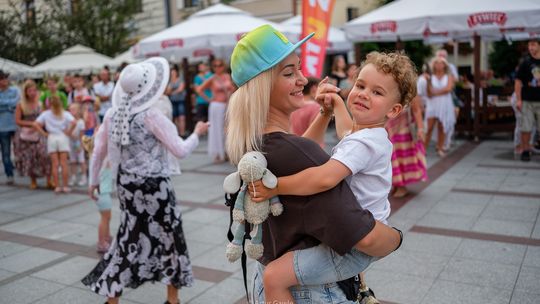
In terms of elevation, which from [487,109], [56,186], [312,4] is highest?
[312,4]

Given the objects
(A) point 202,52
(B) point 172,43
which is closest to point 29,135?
(B) point 172,43

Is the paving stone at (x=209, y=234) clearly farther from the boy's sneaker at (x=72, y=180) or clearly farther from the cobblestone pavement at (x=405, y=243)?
the boy's sneaker at (x=72, y=180)

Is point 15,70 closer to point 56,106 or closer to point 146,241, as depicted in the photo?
point 56,106

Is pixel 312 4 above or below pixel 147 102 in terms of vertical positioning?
above

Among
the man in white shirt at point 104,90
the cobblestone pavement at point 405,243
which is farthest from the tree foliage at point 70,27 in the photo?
the cobblestone pavement at point 405,243

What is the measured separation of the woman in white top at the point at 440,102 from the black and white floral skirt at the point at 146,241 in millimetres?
7593

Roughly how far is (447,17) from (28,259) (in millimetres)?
8413

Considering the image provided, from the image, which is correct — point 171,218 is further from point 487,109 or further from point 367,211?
point 487,109

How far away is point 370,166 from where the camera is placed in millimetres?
1841

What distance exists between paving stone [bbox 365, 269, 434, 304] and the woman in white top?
6359 millimetres

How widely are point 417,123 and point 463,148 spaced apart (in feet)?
13.7

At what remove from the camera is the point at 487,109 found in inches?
465

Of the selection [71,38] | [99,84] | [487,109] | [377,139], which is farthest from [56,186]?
[71,38]

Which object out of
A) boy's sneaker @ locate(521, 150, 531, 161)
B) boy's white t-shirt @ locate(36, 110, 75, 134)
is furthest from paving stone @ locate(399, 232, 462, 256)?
boy's white t-shirt @ locate(36, 110, 75, 134)
